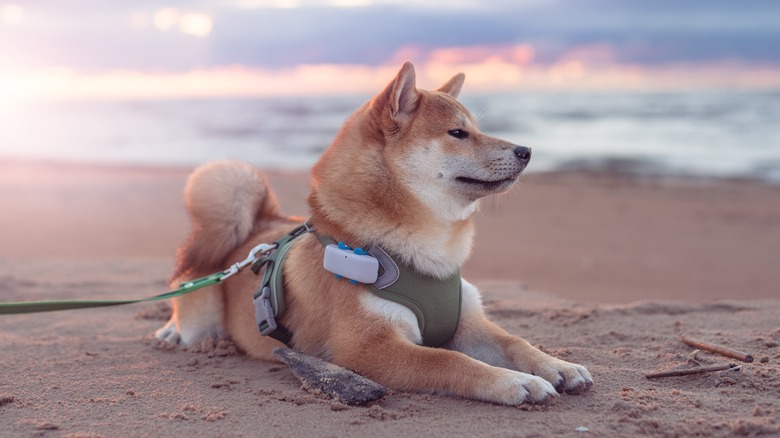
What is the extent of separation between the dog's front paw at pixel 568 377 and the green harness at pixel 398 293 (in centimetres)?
63

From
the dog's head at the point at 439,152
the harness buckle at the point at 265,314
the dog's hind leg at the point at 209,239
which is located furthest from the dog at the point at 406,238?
the dog's hind leg at the point at 209,239

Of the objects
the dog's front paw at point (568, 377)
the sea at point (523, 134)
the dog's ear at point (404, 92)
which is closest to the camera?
the dog's front paw at point (568, 377)

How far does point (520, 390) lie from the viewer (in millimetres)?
3363

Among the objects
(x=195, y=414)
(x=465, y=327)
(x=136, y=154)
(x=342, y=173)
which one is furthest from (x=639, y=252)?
(x=136, y=154)

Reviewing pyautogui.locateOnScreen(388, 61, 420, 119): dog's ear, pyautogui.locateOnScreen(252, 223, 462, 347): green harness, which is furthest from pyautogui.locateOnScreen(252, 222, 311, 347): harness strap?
pyautogui.locateOnScreen(388, 61, 420, 119): dog's ear

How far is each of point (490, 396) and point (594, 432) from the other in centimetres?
54

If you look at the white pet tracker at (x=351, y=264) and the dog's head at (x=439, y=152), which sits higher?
the dog's head at (x=439, y=152)

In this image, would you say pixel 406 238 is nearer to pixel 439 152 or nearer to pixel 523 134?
pixel 439 152

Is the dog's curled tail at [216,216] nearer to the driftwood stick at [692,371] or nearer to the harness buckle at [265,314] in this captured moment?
the harness buckle at [265,314]

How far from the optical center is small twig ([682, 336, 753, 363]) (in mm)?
3934

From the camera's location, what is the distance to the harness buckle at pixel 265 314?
4059 millimetres

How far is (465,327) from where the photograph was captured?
13.8 ft

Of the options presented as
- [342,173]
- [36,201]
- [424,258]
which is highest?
[342,173]

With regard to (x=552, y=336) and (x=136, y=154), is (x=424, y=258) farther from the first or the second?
(x=136, y=154)
